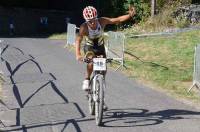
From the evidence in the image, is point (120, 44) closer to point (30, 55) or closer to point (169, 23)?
point (30, 55)

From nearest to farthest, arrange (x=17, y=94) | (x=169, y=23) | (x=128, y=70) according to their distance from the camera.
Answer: (x=17, y=94) → (x=128, y=70) → (x=169, y=23)

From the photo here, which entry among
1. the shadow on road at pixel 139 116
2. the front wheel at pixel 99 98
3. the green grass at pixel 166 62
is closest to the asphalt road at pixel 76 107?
the shadow on road at pixel 139 116

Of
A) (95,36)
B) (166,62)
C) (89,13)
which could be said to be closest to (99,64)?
(95,36)

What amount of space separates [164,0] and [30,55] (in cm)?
1098

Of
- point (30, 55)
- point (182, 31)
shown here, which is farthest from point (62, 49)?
point (182, 31)

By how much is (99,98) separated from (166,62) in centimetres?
822

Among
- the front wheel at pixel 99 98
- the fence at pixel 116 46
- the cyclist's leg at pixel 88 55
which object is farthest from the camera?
the fence at pixel 116 46

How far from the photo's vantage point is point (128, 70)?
15.4 metres

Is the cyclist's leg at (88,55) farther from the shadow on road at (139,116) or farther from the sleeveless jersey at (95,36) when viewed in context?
the shadow on road at (139,116)

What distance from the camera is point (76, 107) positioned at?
10398mm

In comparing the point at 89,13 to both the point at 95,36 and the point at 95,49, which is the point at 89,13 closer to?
the point at 95,36

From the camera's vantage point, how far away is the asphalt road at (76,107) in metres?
8.84

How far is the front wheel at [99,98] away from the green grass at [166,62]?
2780 millimetres

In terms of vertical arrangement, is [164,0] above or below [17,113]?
above
